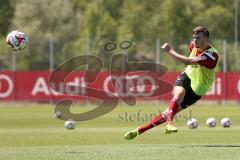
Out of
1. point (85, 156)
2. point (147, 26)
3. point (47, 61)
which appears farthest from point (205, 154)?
point (147, 26)

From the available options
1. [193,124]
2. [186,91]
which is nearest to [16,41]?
[186,91]

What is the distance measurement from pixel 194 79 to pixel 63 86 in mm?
31234

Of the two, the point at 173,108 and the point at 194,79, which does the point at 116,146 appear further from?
the point at 194,79

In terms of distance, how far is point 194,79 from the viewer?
729 inches

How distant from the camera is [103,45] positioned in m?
50.9

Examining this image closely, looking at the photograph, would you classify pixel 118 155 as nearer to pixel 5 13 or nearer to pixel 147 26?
pixel 147 26

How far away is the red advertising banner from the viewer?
49094 mm

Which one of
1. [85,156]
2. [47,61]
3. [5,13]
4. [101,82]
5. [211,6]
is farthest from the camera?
[5,13]

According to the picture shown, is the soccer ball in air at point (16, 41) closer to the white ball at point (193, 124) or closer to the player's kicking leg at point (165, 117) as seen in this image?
the player's kicking leg at point (165, 117)

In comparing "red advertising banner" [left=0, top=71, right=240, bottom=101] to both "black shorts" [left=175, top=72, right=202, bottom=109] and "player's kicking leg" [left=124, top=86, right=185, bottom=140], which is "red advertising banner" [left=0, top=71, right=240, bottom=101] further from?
"player's kicking leg" [left=124, top=86, right=185, bottom=140]

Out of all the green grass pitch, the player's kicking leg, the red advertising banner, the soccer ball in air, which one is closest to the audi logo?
the red advertising banner

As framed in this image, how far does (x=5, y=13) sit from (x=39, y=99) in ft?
181

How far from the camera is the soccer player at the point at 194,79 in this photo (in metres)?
17.9

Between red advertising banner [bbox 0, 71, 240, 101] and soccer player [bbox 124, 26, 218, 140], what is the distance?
98.4 feet
